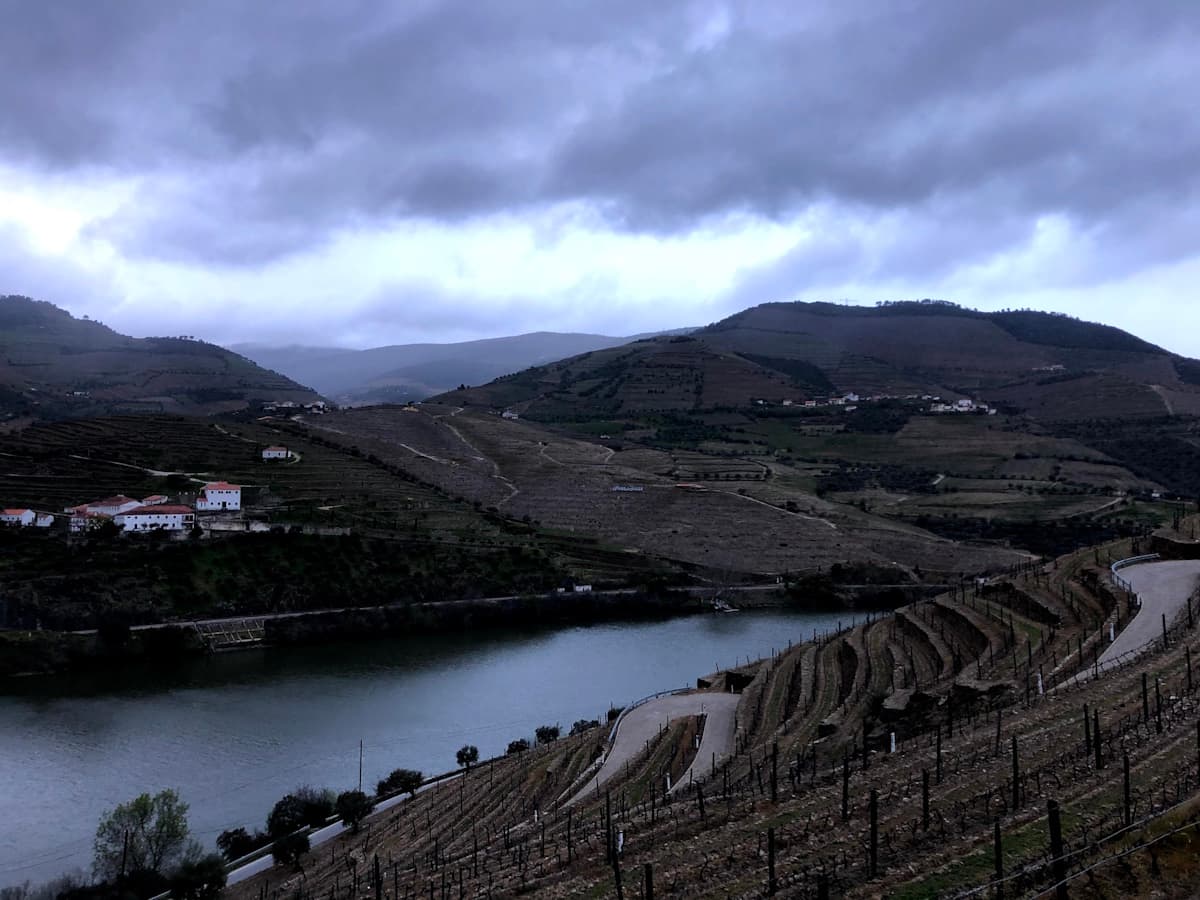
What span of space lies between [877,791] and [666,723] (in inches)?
508

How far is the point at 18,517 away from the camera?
148ft

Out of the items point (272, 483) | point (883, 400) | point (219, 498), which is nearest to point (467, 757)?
point (219, 498)

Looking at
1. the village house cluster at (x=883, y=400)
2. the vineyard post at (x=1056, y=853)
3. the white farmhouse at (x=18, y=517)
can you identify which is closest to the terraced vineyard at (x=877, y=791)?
the vineyard post at (x=1056, y=853)

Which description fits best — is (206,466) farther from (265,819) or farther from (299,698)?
(265,819)

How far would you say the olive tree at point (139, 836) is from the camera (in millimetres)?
19750

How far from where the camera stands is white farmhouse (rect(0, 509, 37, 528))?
146 feet

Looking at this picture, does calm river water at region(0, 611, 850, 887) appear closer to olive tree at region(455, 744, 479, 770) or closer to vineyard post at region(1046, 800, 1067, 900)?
olive tree at region(455, 744, 479, 770)

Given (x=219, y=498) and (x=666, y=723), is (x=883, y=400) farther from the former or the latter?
(x=666, y=723)

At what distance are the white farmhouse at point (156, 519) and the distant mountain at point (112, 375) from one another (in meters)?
56.1

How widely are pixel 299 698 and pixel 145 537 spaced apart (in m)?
17.5

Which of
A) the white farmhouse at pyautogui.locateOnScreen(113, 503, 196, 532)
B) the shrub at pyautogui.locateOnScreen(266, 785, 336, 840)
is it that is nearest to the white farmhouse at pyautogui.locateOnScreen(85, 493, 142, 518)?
the white farmhouse at pyautogui.locateOnScreen(113, 503, 196, 532)

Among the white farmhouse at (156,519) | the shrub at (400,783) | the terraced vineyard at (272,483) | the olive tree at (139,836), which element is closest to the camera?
the olive tree at (139,836)

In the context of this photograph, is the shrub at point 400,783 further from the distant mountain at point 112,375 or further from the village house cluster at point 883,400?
the distant mountain at point 112,375

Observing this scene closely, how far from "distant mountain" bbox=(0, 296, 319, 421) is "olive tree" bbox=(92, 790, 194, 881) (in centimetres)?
8578
